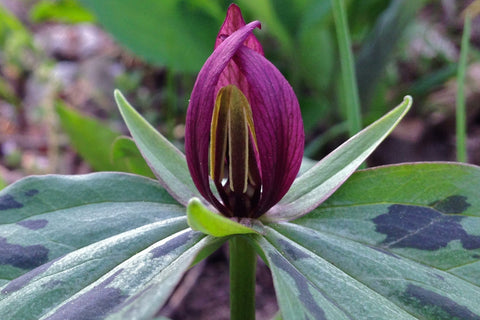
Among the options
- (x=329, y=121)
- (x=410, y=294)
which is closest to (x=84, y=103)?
(x=329, y=121)

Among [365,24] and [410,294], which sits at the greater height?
[365,24]

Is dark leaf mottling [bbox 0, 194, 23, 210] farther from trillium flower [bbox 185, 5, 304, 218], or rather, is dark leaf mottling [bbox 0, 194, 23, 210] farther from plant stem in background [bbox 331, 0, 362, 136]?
plant stem in background [bbox 331, 0, 362, 136]

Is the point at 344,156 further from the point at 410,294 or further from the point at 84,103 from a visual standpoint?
the point at 84,103

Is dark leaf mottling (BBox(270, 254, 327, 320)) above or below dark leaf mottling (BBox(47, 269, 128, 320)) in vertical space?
below

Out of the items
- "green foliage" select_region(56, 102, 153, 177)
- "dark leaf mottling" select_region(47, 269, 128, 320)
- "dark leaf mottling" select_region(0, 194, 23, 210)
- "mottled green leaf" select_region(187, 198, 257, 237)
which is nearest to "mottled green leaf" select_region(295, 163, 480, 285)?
"mottled green leaf" select_region(187, 198, 257, 237)

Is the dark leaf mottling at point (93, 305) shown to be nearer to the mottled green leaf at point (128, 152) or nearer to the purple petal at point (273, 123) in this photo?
the purple petal at point (273, 123)

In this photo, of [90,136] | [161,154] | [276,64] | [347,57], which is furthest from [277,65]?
[161,154]
